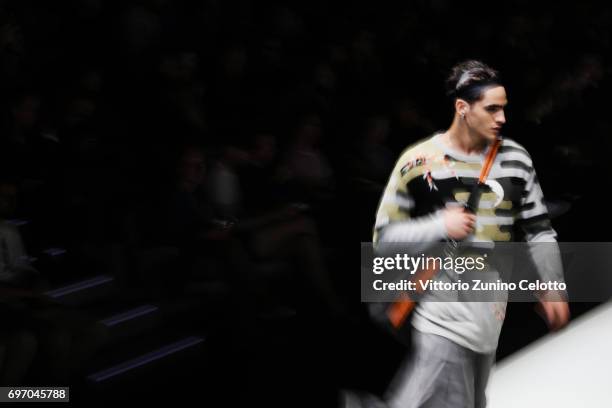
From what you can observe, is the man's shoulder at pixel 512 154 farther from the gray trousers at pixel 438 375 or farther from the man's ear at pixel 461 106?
the gray trousers at pixel 438 375

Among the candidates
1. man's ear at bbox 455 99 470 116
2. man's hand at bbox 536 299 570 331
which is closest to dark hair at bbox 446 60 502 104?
man's ear at bbox 455 99 470 116

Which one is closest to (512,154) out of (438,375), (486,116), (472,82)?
(486,116)

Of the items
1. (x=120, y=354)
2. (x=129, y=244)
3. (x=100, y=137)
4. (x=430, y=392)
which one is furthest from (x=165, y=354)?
(x=430, y=392)

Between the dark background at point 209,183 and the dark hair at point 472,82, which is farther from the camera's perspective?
the dark background at point 209,183

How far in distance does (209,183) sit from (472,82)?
5.80 feet

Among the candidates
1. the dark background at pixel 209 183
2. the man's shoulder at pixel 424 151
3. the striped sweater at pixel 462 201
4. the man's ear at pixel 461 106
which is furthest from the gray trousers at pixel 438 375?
the dark background at pixel 209 183

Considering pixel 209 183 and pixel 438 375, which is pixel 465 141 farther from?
pixel 209 183

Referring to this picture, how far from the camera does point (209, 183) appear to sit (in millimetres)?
4383

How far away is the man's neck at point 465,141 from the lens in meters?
2.82

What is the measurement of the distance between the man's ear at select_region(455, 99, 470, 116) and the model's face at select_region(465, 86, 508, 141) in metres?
0.01

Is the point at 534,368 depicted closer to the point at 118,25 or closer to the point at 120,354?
the point at 120,354

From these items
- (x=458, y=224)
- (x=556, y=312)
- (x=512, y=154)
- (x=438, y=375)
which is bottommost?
(x=438, y=375)

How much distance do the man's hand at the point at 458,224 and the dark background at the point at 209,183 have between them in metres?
1.42

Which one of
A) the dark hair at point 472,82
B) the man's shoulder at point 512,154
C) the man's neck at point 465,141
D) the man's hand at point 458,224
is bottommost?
the man's hand at point 458,224
